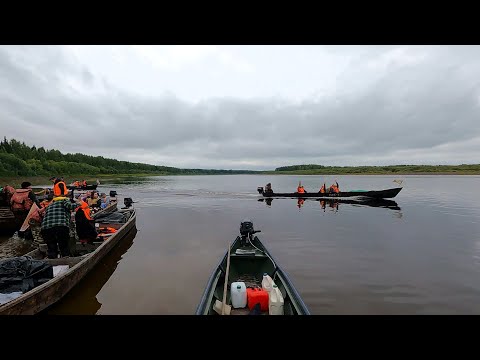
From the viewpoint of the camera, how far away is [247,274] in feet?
30.7

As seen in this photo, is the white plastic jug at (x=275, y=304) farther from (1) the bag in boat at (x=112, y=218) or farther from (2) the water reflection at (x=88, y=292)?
(1) the bag in boat at (x=112, y=218)

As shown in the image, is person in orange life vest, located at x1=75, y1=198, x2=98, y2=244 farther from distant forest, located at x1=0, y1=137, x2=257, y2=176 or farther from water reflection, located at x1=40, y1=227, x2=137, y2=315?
distant forest, located at x1=0, y1=137, x2=257, y2=176

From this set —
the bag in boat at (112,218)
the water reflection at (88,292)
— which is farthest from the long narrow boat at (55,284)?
the bag in boat at (112,218)

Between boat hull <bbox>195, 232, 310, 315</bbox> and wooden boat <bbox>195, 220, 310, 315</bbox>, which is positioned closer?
boat hull <bbox>195, 232, 310, 315</bbox>

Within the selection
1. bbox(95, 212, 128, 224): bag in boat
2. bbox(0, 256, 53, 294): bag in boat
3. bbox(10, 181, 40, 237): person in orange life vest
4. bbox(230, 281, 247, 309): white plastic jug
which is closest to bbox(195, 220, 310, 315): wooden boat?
bbox(230, 281, 247, 309): white plastic jug

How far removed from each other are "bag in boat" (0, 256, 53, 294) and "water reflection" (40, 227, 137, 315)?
0.86m

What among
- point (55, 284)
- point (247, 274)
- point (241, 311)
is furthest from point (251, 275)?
point (55, 284)

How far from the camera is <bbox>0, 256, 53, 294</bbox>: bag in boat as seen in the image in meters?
6.77

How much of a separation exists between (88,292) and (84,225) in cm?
323
